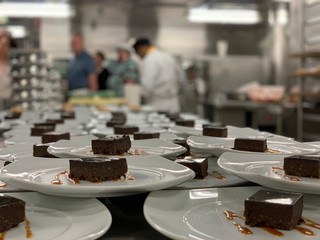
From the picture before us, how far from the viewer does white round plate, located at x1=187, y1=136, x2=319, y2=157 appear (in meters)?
1.55

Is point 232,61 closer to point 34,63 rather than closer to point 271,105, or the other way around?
point 271,105

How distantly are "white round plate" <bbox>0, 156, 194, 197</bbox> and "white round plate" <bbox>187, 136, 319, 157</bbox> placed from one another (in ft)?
0.88

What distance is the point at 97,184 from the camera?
1.11m

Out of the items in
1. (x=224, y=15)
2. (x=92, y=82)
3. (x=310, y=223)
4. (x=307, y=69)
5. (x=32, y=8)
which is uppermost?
(x=32, y=8)

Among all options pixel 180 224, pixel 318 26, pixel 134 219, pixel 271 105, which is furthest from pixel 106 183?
pixel 271 105

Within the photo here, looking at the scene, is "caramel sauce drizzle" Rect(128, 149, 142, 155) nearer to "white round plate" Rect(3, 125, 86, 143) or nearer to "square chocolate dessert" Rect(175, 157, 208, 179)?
"square chocolate dessert" Rect(175, 157, 208, 179)

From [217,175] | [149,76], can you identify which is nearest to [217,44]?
[149,76]

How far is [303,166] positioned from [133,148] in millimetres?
639

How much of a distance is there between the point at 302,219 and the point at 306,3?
5.60m

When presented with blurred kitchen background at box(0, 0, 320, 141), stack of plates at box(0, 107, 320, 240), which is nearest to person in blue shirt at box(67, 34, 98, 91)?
blurred kitchen background at box(0, 0, 320, 141)

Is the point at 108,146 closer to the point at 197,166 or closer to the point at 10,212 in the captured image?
the point at 197,166

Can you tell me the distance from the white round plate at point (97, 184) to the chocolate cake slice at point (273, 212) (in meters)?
0.21

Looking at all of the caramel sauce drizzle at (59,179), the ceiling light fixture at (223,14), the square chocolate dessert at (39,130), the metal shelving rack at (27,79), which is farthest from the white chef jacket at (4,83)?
the ceiling light fixture at (223,14)

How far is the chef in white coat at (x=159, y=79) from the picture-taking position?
6277 mm
